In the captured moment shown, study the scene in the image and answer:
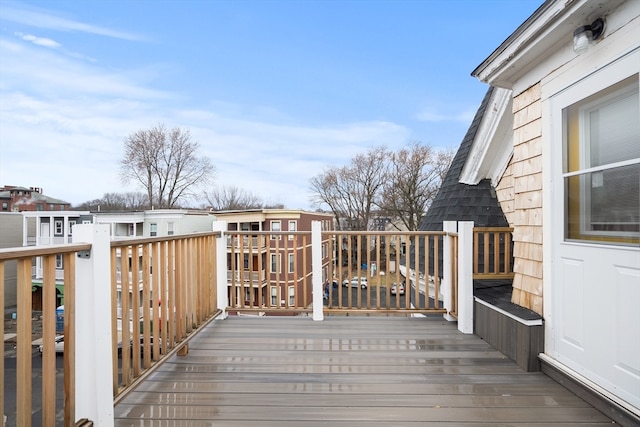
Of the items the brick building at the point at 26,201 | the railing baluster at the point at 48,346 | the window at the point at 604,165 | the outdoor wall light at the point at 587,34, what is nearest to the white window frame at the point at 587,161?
the window at the point at 604,165

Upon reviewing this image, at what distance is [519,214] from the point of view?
2820 mm

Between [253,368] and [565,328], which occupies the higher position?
[565,328]

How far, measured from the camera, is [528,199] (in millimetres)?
2664

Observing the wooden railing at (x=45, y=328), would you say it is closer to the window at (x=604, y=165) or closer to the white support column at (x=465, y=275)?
the window at (x=604, y=165)

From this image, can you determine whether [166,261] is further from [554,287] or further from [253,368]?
[554,287]

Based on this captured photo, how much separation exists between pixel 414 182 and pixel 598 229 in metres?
18.1

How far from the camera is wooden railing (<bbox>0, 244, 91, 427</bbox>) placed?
1177 mm

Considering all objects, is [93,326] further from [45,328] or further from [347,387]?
[347,387]

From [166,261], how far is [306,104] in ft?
59.6

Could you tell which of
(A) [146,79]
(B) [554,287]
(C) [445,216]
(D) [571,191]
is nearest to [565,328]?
(B) [554,287]

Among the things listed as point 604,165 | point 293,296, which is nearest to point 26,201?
point 293,296

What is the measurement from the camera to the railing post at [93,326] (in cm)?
152

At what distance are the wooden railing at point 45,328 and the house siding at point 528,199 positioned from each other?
2.79m

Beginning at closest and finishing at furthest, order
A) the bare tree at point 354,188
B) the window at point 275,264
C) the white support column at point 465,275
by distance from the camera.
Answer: the white support column at point 465,275 < the window at point 275,264 < the bare tree at point 354,188
